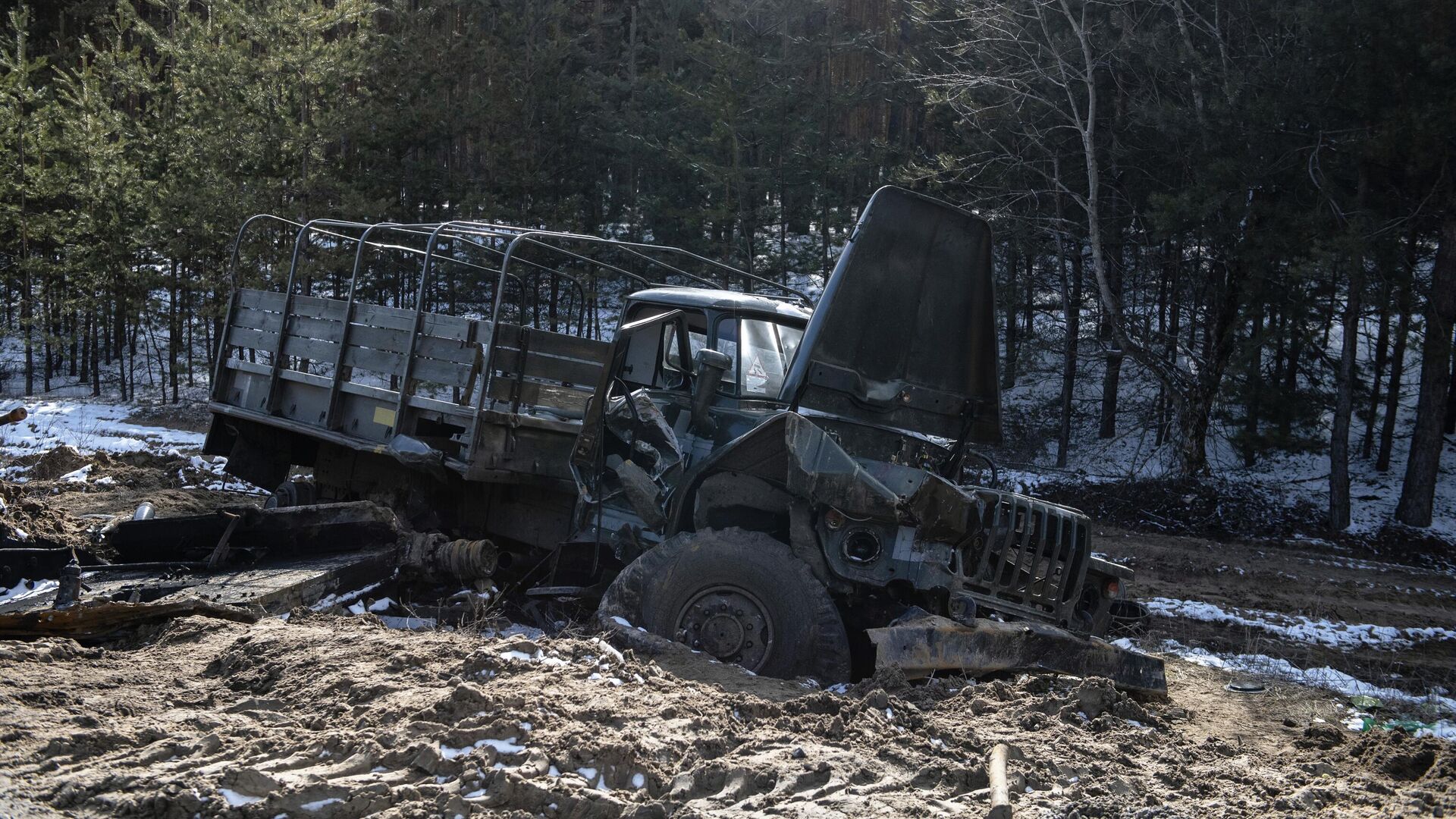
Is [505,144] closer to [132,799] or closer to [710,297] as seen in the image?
[710,297]

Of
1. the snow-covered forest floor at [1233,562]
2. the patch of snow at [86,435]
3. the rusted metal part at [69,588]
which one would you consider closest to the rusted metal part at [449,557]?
the rusted metal part at [69,588]

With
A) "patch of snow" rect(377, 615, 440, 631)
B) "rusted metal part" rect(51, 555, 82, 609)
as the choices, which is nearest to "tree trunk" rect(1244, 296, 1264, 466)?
"patch of snow" rect(377, 615, 440, 631)

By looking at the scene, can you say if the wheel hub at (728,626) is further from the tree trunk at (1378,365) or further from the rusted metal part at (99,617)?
the tree trunk at (1378,365)

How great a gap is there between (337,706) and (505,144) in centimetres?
2002

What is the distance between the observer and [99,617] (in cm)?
552

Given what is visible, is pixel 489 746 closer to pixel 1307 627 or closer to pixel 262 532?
pixel 262 532

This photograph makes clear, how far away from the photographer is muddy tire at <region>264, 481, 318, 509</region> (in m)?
9.05

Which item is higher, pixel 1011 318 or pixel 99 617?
pixel 1011 318

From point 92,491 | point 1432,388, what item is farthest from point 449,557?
point 1432,388

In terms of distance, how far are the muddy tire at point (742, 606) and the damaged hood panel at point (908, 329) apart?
1125mm

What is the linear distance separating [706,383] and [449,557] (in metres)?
2.23

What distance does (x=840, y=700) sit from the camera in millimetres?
4930

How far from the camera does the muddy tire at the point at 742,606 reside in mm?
5691

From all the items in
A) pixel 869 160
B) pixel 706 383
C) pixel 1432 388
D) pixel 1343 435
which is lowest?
pixel 706 383
